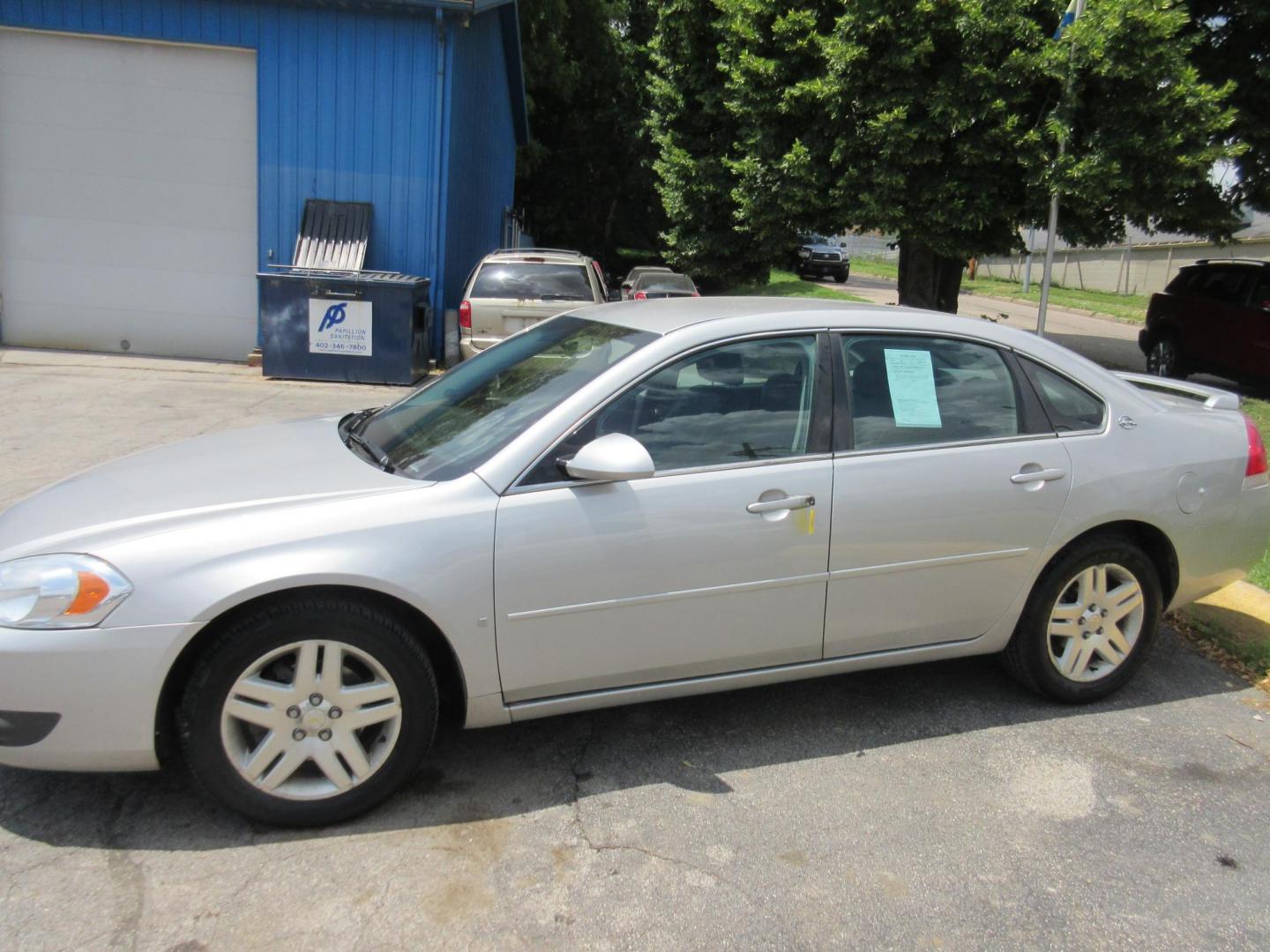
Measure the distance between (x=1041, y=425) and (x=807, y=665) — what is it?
1.33 metres

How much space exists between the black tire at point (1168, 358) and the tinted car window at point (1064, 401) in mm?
10963

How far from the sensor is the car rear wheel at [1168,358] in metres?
13.9

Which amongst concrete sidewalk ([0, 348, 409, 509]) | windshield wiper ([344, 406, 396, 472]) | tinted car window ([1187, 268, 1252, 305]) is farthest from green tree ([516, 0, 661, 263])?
windshield wiper ([344, 406, 396, 472])

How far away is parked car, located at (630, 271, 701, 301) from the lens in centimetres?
1861

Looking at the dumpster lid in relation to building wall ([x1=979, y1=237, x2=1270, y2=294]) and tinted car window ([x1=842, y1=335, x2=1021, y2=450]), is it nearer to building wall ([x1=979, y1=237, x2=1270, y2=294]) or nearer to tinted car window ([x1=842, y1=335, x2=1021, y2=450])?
tinted car window ([x1=842, y1=335, x2=1021, y2=450])

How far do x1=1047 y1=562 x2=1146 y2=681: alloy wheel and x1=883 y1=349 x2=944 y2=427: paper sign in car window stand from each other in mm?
917

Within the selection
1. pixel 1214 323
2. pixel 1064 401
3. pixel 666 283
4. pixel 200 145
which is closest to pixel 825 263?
pixel 666 283

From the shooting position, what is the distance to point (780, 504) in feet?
11.3

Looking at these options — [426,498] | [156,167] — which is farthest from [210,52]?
[426,498]

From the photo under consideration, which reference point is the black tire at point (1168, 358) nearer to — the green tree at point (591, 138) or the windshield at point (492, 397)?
the windshield at point (492, 397)

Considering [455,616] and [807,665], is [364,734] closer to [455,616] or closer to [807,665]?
[455,616]

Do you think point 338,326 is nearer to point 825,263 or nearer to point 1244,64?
point 1244,64

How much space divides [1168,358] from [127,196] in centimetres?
1392

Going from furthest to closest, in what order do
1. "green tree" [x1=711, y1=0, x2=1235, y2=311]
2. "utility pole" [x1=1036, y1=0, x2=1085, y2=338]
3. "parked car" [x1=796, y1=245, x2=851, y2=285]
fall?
"parked car" [x1=796, y1=245, x2=851, y2=285] → "green tree" [x1=711, y1=0, x2=1235, y2=311] → "utility pole" [x1=1036, y1=0, x2=1085, y2=338]
